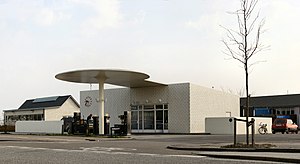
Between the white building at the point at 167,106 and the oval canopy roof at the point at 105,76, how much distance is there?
307 centimetres

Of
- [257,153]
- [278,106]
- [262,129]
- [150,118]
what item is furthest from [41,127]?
[278,106]

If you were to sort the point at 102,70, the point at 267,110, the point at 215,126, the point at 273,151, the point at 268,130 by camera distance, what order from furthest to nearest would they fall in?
1. the point at 267,110
2. the point at 268,130
3. the point at 215,126
4. the point at 102,70
5. the point at 273,151

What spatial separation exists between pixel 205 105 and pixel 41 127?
53.9 feet

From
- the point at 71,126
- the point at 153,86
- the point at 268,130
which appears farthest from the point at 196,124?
the point at 71,126

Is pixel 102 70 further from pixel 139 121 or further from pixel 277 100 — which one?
pixel 277 100

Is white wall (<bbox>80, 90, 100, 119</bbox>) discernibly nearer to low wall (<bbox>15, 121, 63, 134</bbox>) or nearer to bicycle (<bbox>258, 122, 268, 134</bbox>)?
low wall (<bbox>15, 121, 63, 134</bbox>)

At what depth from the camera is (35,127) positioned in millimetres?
45938

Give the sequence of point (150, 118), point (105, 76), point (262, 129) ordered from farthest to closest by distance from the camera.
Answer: point (262, 129) < point (150, 118) < point (105, 76)

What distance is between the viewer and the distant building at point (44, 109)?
69.3 m

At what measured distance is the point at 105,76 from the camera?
34688 millimetres

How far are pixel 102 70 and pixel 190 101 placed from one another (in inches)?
450

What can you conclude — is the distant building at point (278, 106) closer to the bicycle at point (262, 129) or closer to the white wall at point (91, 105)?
the bicycle at point (262, 129)

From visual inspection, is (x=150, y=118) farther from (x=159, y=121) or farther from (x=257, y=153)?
(x=257, y=153)

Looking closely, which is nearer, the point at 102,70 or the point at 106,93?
the point at 102,70
